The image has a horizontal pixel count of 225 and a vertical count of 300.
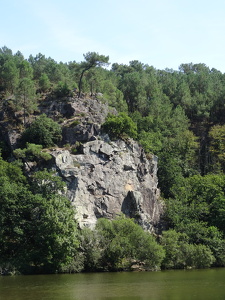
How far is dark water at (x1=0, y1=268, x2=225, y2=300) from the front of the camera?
33.9 m

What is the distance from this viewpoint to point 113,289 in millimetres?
38781

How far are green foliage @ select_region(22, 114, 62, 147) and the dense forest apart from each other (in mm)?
187

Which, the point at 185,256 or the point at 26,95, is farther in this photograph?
the point at 26,95

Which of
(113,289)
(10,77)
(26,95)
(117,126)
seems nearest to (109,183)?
(117,126)

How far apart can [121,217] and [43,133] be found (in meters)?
22.7

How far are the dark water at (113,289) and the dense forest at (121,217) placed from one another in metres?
10.9

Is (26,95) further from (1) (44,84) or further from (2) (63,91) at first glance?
(1) (44,84)

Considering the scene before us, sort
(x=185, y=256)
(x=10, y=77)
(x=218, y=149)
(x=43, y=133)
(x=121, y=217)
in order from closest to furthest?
(x=185, y=256) < (x=121, y=217) < (x=43, y=133) < (x=10, y=77) < (x=218, y=149)

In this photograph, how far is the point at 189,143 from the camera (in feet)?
336

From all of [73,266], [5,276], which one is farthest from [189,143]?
[5,276]

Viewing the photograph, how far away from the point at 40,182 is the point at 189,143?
49.3m

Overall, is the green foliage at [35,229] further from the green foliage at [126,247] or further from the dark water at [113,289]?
the dark water at [113,289]

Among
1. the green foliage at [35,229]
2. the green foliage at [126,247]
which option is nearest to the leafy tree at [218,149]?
the green foliage at [126,247]

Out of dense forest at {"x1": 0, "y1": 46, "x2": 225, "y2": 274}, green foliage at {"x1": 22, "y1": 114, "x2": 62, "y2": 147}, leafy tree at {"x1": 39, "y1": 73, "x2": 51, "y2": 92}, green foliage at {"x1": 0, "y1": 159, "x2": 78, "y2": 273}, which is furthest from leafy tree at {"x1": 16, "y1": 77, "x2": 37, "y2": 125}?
green foliage at {"x1": 0, "y1": 159, "x2": 78, "y2": 273}
